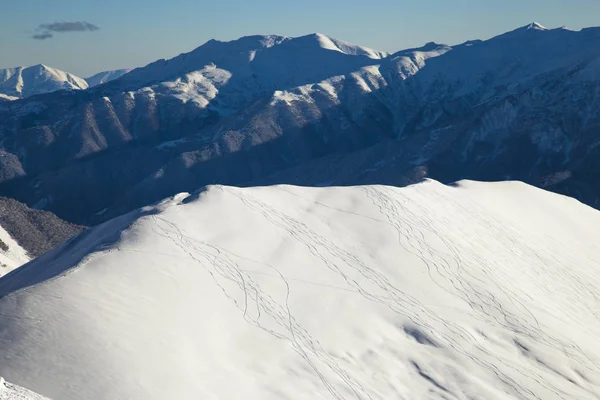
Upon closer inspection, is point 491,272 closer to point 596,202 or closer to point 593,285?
point 593,285

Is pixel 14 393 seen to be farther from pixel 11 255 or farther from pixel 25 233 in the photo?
pixel 25 233

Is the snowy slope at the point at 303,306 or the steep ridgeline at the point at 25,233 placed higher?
the snowy slope at the point at 303,306

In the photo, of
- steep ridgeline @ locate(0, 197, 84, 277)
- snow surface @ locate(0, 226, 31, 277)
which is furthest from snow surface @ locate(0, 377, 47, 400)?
steep ridgeline @ locate(0, 197, 84, 277)

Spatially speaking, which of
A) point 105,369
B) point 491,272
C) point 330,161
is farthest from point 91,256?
point 330,161

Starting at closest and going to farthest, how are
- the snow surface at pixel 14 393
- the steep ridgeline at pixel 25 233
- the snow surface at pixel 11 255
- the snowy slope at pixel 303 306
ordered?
the snow surface at pixel 14 393, the snowy slope at pixel 303 306, the snow surface at pixel 11 255, the steep ridgeline at pixel 25 233

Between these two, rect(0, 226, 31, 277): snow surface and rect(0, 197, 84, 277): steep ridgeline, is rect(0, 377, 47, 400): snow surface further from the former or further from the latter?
rect(0, 197, 84, 277): steep ridgeline

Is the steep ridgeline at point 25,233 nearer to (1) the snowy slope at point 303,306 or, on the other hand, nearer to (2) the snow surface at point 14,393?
(1) the snowy slope at point 303,306

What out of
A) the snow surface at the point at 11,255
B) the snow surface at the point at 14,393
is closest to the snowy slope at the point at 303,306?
the snow surface at the point at 14,393
